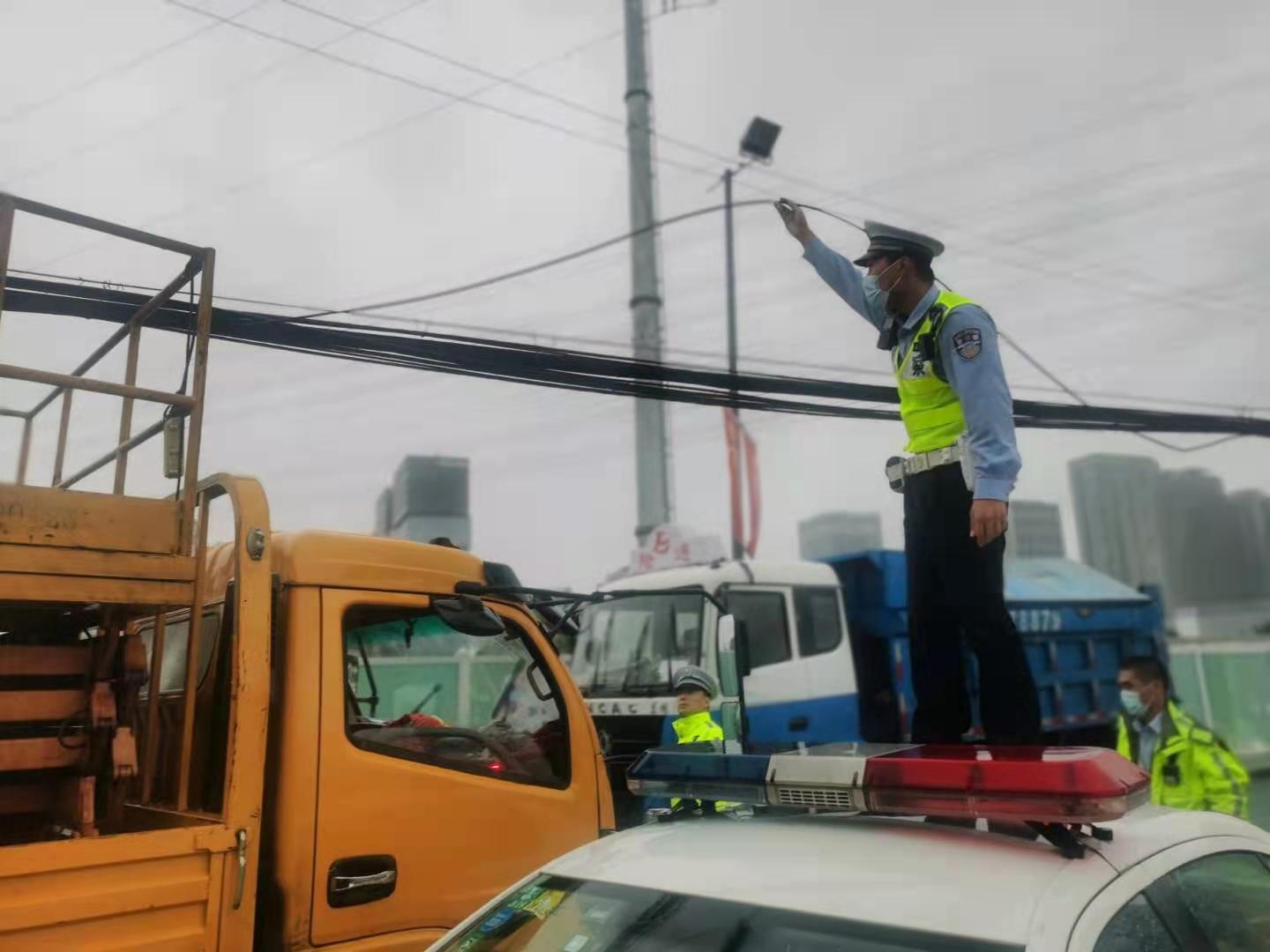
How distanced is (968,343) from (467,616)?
184 cm

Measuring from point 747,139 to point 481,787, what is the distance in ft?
35.6

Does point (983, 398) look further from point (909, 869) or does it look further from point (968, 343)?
point (909, 869)

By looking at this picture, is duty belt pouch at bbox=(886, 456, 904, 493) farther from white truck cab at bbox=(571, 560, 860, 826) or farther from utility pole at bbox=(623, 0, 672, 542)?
utility pole at bbox=(623, 0, 672, 542)

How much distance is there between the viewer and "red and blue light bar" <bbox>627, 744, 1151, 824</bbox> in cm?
176

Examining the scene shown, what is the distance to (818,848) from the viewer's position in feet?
6.51

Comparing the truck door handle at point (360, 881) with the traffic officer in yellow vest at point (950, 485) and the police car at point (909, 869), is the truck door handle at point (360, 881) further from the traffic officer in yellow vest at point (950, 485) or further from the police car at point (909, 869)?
the traffic officer in yellow vest at point (950, 485)

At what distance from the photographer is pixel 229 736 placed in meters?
2.76

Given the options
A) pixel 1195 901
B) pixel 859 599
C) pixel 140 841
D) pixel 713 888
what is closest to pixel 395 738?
pixel 140 841

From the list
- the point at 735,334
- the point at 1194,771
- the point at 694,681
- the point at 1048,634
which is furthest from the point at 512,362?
the point at 735,334

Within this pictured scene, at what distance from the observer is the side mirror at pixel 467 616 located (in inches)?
129

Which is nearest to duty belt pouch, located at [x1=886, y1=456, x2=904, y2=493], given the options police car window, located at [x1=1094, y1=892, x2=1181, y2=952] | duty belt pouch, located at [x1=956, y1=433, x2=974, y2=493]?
duty belt pouch, located at [x1=956, y1=433, x2=974, y2=493]

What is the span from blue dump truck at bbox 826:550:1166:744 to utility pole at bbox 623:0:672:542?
3794 millimetres

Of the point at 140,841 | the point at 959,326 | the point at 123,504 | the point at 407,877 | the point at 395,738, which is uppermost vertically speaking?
the point at 959,326

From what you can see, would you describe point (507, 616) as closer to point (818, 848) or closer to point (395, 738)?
point (395, 738)
